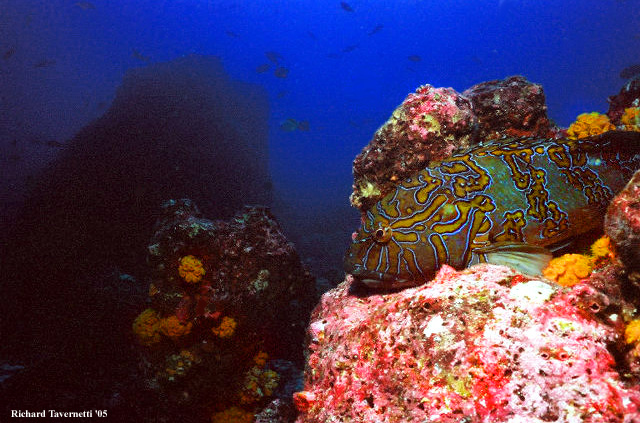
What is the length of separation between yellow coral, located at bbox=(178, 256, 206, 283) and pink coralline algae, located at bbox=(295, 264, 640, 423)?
343cm

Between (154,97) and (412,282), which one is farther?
(154,97)

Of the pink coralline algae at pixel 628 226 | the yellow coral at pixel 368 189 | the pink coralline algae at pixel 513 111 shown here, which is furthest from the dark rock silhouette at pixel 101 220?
the pink coralline algae at pixel 513 111

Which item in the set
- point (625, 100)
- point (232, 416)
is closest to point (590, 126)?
point (625, 100)

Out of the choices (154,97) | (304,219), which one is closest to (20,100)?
A: (154,97)

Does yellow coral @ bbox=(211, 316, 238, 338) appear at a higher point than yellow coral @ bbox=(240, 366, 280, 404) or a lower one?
higher

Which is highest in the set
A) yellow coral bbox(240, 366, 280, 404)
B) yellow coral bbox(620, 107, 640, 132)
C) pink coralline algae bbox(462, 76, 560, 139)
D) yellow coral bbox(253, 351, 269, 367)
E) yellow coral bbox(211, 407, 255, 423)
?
pink coralline algae bbox(462, 76, 560, 139)

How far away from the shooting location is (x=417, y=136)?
4.47 m

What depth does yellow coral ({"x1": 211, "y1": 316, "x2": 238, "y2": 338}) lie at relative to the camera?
5.30 m

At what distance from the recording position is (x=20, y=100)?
4766 centimetres

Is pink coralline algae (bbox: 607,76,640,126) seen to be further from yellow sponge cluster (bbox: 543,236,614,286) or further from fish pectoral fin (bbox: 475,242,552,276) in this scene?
fish pectoral fin (bbox: 475,242,552,276)

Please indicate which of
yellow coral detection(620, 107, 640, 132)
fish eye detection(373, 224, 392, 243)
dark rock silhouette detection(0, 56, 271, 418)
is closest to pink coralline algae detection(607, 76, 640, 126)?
yellow coral detection(620, 107, 640, 132)

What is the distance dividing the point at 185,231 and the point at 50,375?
17.4 feet

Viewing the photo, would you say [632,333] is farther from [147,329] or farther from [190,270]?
[147,329]

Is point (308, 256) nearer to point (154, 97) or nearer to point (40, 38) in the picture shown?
point (154, 97)
